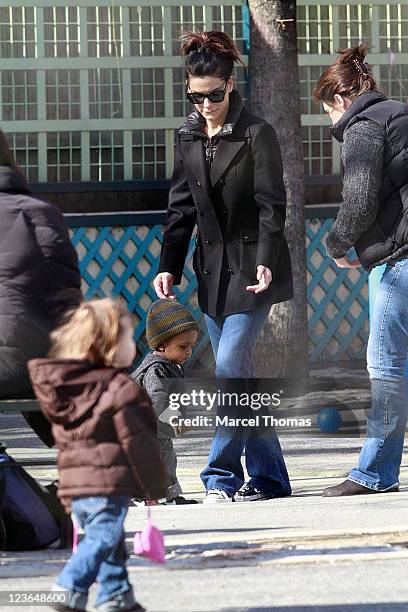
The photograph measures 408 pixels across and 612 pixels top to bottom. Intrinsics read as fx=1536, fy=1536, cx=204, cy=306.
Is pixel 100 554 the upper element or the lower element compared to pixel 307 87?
lower

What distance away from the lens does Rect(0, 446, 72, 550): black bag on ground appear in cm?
527

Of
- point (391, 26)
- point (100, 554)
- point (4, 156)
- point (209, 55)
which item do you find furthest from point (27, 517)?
point (391, 26)

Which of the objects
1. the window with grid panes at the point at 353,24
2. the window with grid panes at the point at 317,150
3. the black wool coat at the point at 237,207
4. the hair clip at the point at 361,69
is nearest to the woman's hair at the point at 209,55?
the black wool coat at the point at 237,207

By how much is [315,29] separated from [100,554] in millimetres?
9042

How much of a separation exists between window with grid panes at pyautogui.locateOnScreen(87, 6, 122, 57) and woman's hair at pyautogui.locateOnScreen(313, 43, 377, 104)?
6094mm

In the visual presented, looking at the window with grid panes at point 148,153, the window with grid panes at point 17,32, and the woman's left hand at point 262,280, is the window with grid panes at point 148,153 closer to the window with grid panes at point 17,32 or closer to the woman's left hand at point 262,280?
the window with grid panes at point 17,32

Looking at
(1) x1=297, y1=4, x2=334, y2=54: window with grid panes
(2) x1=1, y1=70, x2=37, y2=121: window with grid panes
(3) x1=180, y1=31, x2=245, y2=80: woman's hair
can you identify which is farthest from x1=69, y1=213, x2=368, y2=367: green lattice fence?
(3) x1=180, y1=31, x2=245, y2=80: woman's hair

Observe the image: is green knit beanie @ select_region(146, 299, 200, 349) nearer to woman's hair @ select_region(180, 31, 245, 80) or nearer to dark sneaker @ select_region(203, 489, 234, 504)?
→ dark sneaker @ select_region(203, 489, 234, 504)

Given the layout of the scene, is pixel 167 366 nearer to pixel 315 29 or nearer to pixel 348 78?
pixel 348 78

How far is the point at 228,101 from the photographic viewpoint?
6477mm

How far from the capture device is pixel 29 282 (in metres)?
5.05

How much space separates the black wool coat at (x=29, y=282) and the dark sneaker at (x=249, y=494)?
5.75ft

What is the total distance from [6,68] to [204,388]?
15.9 ft

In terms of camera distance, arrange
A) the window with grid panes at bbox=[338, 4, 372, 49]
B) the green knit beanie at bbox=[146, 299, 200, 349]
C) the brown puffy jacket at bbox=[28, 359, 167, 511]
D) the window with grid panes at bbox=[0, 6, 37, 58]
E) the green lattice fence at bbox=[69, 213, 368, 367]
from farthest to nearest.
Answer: the window with grid panes at bbox=[338, 4, 372, 49] < the window with grid panes at bbox=[0, 6, 37, 58] < the green lattice fence at bbox=[69, 213, 368, 367] < the green knit beanie at bbox=[146, 299, 200, 349] < the brown puffy jacket at bbox=[28, 359, 167, 511]
